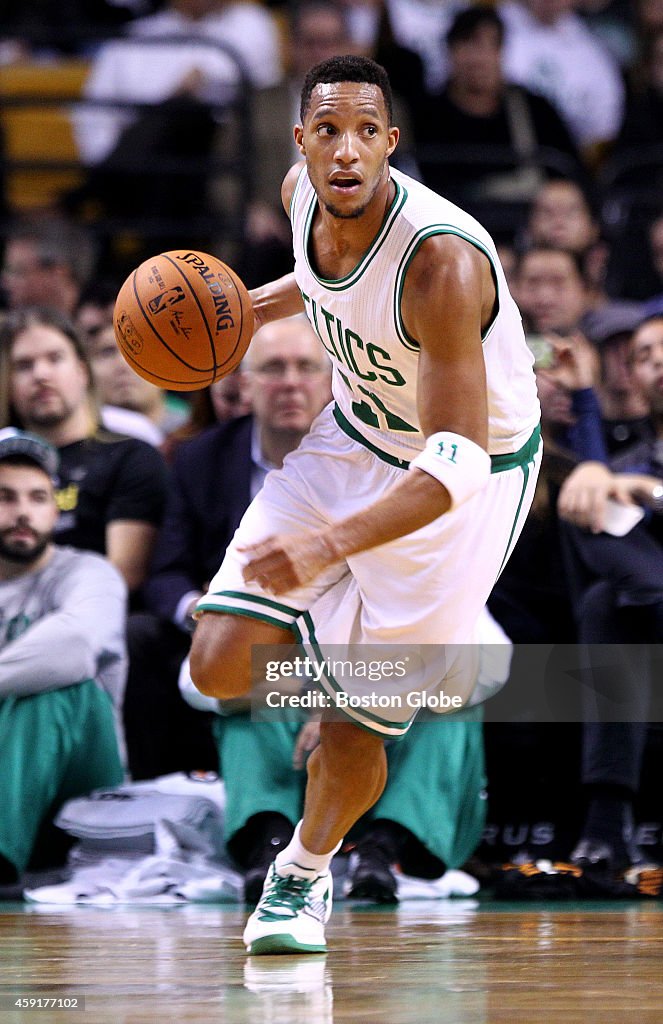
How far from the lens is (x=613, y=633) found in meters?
4.78

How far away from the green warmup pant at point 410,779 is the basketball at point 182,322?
4.70ft

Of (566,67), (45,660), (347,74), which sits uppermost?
(566,67)

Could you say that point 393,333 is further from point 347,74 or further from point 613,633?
point 613,633

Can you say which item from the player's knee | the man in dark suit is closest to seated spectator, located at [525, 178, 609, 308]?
the man in dark suit

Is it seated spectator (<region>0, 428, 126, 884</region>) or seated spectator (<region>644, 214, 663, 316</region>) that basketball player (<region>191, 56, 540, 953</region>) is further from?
seated spectator (<region>644, 214, 663, 316</region>)

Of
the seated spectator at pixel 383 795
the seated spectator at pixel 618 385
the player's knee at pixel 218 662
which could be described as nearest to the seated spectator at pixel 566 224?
the seated spectator at pixel 618 385

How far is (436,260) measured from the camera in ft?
10.5

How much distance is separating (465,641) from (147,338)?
107 centimetres

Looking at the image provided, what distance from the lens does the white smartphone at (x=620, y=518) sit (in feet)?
15.8

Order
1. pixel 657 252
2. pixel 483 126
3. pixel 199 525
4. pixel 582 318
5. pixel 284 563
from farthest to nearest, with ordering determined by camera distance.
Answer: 1. pixel 483 126
2. pixel 657 252
3. pixel 582 318
4. pixel 199 525
5. pixel 284 563

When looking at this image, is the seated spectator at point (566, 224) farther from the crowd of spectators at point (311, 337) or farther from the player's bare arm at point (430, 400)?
the player's bare arm at point (430, 400)

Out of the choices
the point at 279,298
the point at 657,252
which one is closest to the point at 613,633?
the point at 279,298

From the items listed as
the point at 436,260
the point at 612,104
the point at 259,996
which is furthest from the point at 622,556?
the point at 612,104

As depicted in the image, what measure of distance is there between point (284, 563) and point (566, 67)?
6.72m
